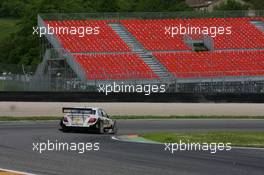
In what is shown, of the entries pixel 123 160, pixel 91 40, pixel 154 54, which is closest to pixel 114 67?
pixel 91 40

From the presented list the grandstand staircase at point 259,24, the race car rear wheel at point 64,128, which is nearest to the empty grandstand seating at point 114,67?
the grandstand staircase at point 259,24

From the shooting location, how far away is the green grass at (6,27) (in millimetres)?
85438

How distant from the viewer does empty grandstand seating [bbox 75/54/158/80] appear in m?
36.4

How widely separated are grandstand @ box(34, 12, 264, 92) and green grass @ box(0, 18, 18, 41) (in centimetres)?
3972

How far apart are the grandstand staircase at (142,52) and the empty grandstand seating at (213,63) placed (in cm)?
38

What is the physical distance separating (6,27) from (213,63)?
55.3 metres

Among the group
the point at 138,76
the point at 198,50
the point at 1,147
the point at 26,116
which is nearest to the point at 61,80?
the point at 26,116

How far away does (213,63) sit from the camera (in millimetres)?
40812

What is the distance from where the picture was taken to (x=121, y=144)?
17281 mm
